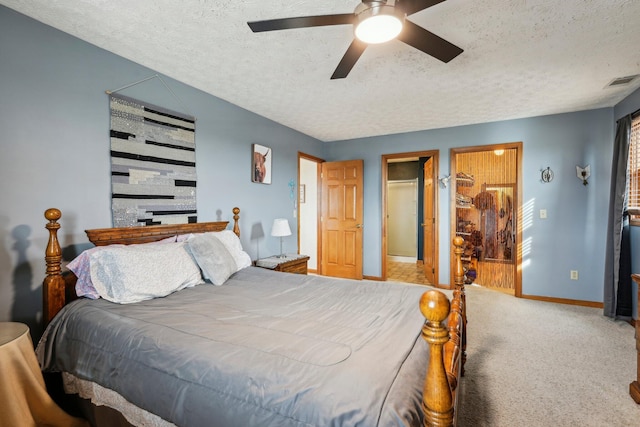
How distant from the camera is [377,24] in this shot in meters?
1.48

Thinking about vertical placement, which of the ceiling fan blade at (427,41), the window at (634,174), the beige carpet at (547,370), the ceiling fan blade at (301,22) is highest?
the ceiling fan blade at (301,22)

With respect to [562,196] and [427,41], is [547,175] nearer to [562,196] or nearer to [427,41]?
[562,196]

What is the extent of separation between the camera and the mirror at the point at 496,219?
5355 mm

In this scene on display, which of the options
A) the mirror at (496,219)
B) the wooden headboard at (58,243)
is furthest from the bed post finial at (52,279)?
the mirror at (496,219)

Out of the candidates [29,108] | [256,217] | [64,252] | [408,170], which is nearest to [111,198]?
[64,252]

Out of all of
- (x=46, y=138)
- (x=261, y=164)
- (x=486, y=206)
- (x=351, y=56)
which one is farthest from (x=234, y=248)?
(x=486, y=206)

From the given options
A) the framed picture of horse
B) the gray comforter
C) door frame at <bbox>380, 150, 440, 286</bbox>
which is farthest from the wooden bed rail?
door frame at <bbox>380, 150, 440, 286</bbox>

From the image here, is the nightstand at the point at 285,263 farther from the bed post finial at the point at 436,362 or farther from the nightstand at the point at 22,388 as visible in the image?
the bed post finial at the point at 436,362

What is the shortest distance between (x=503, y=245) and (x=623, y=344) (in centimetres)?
290

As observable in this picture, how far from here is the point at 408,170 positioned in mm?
7441

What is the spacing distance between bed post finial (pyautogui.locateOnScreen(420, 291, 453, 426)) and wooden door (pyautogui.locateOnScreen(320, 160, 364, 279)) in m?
4.28

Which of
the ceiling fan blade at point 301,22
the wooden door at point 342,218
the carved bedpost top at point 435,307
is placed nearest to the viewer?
the carved bedpost top at point 435,307

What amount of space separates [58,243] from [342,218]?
3956 mm

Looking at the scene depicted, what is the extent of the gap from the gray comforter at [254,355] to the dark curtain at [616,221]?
2.94m
